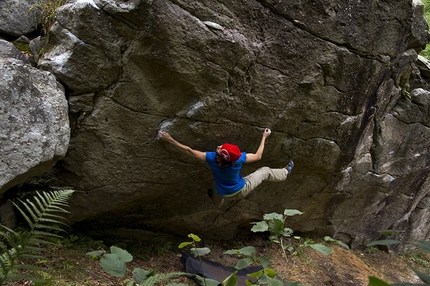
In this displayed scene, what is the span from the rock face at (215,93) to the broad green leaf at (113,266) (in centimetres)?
293

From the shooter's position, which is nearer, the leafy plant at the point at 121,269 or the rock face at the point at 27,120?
the leafy plant at the point at 121,269

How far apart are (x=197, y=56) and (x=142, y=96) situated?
37.7 inches

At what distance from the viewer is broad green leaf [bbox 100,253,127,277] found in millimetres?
1854

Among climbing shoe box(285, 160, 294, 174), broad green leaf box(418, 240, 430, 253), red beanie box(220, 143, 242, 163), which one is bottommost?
climbing shoe box(285, 160, 294, 174)

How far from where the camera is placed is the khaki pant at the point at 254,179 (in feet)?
17.3

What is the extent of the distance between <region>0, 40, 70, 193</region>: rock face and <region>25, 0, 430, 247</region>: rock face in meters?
0.36

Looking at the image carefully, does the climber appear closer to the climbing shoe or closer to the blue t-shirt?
the blue t-shirt

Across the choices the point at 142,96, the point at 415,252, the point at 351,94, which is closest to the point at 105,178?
the point at 142,96

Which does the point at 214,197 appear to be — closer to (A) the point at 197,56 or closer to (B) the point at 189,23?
(A) the point at 197,56

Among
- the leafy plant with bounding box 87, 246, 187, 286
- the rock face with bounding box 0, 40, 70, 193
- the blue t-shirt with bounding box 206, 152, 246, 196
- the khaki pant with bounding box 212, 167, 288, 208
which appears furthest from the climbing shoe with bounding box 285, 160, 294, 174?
the leafy plant with bounding box 87, 246, 187, 286

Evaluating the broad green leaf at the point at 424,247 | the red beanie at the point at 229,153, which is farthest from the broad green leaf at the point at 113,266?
the red beanie at the point at 229,153

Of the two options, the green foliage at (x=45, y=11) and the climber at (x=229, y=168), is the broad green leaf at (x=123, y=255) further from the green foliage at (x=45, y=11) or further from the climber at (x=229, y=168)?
the green foliage at (x=45, y=11)

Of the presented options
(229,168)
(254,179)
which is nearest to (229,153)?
(229,168)

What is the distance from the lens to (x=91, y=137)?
4602mm
